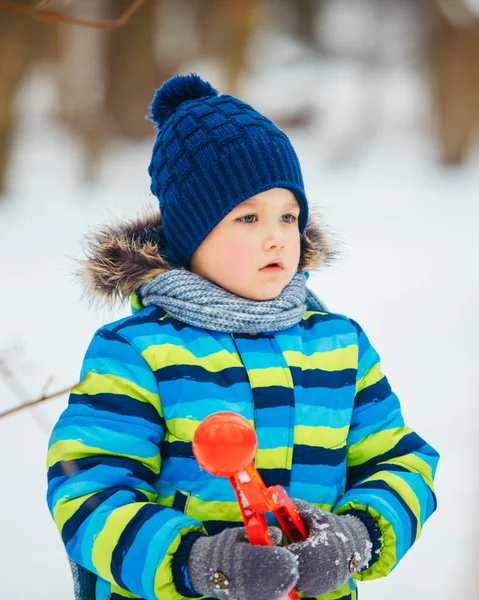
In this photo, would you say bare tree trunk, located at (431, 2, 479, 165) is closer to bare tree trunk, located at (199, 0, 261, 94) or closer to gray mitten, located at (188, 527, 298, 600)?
bare tree trunk, located at (199, 0, 261, 94)

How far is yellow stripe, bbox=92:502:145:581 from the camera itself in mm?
990

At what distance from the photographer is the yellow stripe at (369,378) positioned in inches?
48.4

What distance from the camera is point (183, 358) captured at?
1.11m

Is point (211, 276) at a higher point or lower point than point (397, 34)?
lower

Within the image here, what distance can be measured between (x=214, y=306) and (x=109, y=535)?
1.11ft

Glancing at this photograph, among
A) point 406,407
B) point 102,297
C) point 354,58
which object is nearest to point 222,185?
point 102,297

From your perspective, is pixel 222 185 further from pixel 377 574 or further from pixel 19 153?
pixel 19 153

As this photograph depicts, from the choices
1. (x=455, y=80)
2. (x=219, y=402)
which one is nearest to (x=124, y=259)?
(x=219, y=402)

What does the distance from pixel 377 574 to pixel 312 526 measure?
17 centimetres

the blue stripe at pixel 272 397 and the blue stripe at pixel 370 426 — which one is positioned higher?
the blue stripe at pixel 272 397

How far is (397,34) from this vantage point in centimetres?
551

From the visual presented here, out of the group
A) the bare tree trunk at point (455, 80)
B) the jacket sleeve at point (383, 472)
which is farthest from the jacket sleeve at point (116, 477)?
the bare tree trunk at point (455, 80)

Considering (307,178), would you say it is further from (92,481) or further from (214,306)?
(92,481)

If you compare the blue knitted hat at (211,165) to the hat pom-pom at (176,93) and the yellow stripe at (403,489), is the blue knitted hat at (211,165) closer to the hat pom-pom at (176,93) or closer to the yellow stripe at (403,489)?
the hat pom-pom at (176,93)
